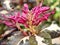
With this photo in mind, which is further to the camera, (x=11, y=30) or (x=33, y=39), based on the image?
(x=11, y=30)

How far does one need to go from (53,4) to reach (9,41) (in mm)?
1169

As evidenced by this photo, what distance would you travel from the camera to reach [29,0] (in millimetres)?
1962

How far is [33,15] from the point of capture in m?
0.87

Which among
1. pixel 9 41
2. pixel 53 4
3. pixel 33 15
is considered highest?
pixel 33 15

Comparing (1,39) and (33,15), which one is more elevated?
(33,15)

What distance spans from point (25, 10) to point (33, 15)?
42 mm

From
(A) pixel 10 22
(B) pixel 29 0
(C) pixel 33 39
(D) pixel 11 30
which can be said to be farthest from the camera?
(B) pixel 29 0

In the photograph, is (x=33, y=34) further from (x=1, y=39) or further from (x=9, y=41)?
(x=1, y=39)

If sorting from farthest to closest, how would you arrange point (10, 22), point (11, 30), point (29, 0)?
point (29, 0)
point (11, 30)
point (10, 22)

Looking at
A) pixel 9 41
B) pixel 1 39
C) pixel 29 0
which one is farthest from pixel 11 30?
pixel 29 0

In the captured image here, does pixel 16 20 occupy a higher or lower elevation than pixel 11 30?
higher

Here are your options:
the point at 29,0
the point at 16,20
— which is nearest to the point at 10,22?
the point at 16,20

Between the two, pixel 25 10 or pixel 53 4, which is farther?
pixel 53 4

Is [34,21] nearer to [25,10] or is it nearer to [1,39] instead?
[25,10]
